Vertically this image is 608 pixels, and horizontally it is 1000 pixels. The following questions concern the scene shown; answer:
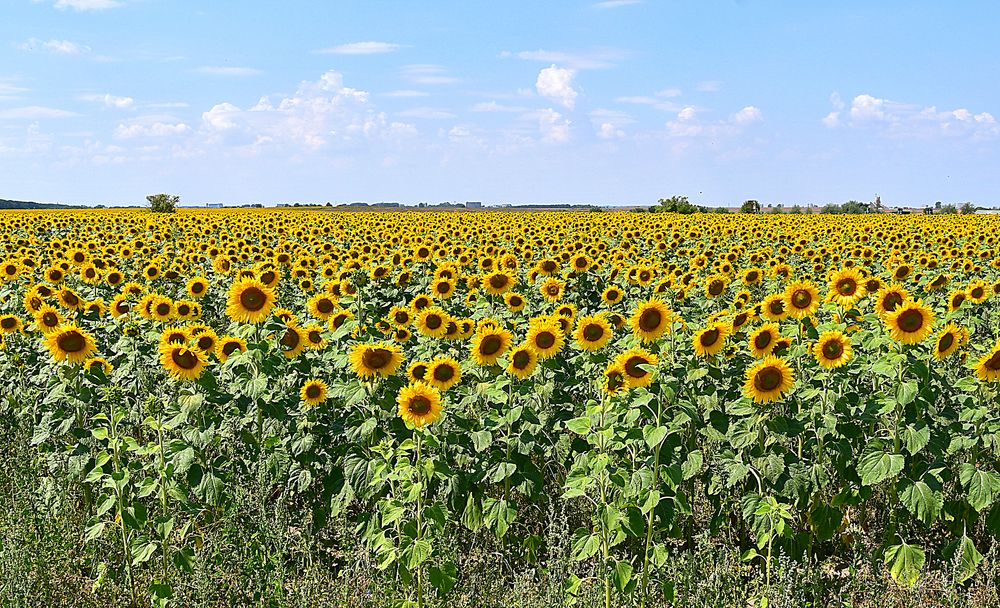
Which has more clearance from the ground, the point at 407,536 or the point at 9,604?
the point at 407,536

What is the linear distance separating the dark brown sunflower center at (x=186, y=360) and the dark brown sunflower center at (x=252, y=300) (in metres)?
0.68

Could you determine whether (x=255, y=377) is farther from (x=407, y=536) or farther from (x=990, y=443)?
(x=990, y=443)

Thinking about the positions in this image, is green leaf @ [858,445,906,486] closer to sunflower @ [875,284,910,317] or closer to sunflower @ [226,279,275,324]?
sunflower @ [875,284,910,317]

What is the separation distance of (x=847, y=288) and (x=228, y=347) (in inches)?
182

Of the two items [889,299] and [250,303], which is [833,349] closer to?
[889,299]

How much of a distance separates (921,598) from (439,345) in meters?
3.62

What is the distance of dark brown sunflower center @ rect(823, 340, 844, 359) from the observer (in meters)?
4.81

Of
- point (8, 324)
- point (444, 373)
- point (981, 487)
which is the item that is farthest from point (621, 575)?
point (8, 324)

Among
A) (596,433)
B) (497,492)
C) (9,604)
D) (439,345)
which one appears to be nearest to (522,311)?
(439,345)

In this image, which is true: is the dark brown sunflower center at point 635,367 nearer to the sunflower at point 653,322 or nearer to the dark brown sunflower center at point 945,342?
the sunflower at point 653,322

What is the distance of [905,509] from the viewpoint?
495 centimetres

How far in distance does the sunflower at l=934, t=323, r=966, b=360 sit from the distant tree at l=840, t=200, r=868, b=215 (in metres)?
59.0

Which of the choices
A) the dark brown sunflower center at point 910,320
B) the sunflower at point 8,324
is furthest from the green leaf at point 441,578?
the sunflower at point 8,324

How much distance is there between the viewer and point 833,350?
15.8 feet
